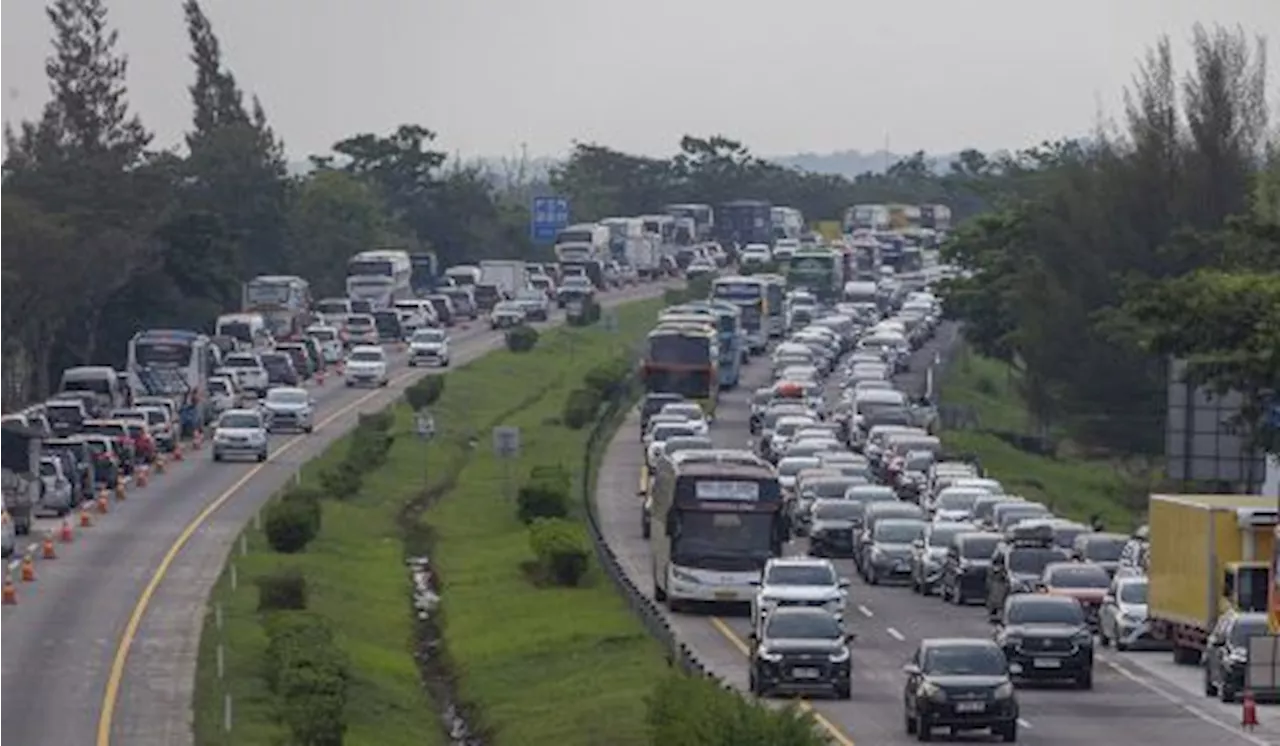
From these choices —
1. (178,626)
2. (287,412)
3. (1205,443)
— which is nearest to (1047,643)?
(178,626)

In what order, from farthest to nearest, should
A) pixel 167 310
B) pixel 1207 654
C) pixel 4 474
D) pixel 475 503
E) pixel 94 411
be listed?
pixel 167 310, pixel 94 411, pixel 475 503, pixel 4 474, pixel 1207 654

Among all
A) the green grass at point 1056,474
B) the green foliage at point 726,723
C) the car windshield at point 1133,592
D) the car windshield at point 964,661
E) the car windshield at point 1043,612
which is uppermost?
the green foliage at point 726,723

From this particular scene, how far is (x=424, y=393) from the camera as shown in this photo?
12088 centimetres

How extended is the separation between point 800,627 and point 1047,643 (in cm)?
428

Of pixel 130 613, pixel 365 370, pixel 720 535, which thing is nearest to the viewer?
pixel 130 613

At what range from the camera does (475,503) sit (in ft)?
299

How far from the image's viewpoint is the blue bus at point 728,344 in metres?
133

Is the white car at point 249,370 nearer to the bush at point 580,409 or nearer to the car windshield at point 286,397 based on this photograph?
the car windshield at point 286,397

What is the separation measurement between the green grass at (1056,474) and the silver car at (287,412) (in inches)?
725

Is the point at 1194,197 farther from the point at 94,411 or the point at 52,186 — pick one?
the point at 52,186

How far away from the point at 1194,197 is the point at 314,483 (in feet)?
110

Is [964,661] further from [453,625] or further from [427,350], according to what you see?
[427,350]

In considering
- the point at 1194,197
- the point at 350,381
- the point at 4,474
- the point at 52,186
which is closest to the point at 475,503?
the point at 4,474

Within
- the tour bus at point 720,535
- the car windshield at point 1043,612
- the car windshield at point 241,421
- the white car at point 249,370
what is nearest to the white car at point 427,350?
the white car at point 249,370
